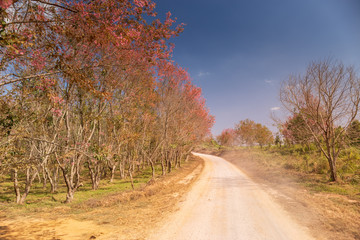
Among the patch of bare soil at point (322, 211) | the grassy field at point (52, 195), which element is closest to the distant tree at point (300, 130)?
the patch of bare soil at point (322, 211)

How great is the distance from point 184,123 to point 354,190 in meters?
14.6

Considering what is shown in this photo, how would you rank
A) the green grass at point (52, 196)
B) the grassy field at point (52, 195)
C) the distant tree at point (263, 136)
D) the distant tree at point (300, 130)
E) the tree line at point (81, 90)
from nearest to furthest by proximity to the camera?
the tree line at point (81, 90) < the green grass at point (52, 196) < the grassy field at point (52, 195) < the distant tree at point (300, 130) < the distant tree at point (263, 136)

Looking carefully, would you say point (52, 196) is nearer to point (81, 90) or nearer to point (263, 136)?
point (81, 90)

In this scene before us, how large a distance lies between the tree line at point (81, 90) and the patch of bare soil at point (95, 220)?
1987mm

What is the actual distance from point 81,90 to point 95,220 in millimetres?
7249

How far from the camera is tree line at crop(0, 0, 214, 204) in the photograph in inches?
181

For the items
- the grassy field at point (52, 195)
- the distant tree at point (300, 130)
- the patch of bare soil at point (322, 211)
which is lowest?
the grassy field at point (52, 195)

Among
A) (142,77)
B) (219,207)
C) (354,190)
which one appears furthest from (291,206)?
(142,77)

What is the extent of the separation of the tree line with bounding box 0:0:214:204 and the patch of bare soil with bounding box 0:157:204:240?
1987 millimetres

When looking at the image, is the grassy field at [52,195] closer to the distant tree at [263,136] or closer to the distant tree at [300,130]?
the distant tree at [300,130]

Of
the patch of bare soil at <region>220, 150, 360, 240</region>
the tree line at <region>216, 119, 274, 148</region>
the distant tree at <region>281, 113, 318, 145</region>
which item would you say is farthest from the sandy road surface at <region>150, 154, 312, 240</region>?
the tree line at <region>216, 119, 274, 148</region>

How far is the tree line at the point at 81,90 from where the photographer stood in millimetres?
4598

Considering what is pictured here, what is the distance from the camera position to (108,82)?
36.0ft

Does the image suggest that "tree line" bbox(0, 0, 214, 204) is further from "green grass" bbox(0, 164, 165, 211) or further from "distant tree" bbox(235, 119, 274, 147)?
"distant tree" bbox(235, 119, 274, 147)
